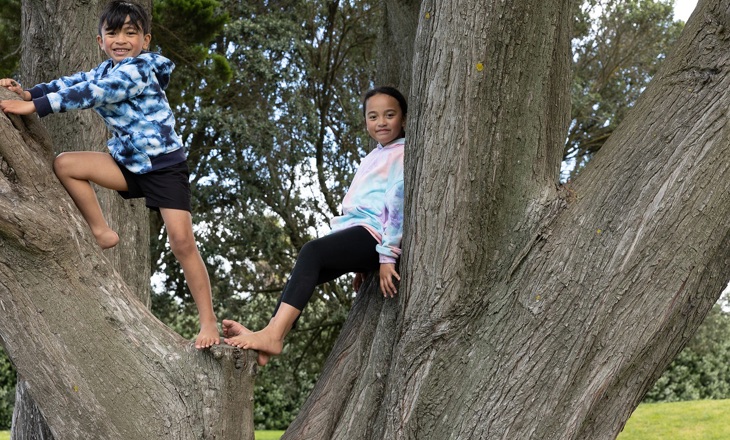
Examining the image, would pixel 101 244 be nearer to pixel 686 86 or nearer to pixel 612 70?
pixel 686 86

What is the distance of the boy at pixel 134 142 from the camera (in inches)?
133

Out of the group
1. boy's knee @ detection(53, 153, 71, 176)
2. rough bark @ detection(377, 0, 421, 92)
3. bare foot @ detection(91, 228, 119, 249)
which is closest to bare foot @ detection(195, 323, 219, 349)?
bare foot @ detection(91, 228, 119, 249)

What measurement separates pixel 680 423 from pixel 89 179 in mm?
8172

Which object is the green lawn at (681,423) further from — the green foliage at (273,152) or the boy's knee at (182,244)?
the boy's knee at (182,244)

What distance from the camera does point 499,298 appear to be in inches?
127

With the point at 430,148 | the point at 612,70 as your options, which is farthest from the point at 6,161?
the point at 612,70

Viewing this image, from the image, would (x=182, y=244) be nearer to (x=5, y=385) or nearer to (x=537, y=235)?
(x=537, y=235)

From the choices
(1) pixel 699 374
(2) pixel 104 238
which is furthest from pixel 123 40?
(1) pixel 699 374

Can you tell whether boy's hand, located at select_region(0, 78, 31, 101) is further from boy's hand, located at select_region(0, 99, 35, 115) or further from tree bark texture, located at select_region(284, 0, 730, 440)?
tree bark texture, located at select_region(284, 0, 730, 440)

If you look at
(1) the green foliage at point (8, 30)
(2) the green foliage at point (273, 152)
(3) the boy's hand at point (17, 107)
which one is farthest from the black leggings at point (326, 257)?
(2) the green foliage at point (273, 152)

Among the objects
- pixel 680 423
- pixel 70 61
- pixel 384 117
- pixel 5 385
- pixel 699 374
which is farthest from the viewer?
pixel 699 374

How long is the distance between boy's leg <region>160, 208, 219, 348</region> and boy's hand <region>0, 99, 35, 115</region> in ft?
2.16

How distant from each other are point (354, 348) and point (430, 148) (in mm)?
1051

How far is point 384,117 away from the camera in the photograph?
3.84 meters
